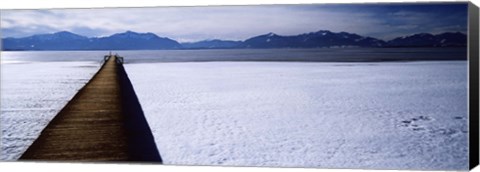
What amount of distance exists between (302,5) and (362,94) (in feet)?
2.74

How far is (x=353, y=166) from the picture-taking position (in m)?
6.06

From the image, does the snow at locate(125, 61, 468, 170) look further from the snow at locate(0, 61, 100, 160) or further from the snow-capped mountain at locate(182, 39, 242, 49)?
the snow at locate(0, 61, 100, 160)

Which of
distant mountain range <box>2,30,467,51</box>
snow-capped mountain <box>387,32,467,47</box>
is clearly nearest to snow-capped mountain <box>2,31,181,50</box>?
distant mountain range <box>2,30,467,51</box>

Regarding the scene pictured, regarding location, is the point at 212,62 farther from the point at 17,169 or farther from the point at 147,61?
the point at 17,169

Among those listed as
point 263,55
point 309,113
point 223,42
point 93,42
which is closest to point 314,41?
point 263,55

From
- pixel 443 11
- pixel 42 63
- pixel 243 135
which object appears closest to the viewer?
pixel 443 11

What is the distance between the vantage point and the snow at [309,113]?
5930 millimetres

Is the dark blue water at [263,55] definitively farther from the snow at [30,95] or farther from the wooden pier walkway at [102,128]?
the wooden pier walkway at [102,128]

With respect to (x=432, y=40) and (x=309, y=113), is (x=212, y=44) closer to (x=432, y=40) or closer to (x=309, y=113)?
(x=309, y=113)

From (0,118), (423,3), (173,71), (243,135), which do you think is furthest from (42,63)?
(423,3)

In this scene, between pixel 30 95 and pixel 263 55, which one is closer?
pixel 263 55

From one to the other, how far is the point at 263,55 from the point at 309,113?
600 millimetres

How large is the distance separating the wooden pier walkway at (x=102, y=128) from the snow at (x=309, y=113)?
0.12 m

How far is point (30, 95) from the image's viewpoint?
6.70 m
